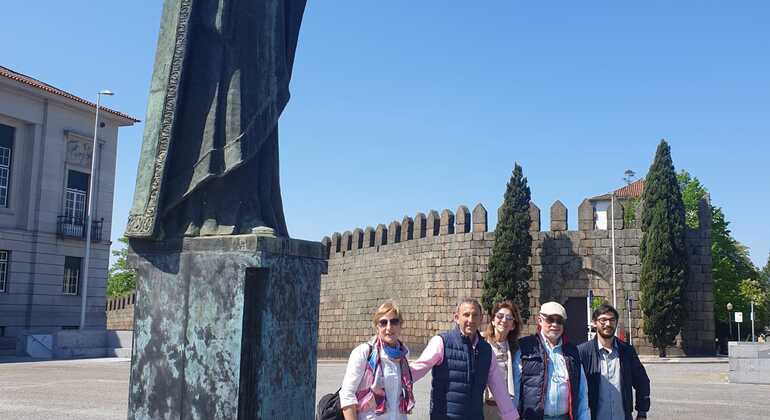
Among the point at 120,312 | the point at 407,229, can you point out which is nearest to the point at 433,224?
the point at 407,229

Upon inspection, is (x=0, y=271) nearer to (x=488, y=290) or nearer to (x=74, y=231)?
(x=74, y=231)

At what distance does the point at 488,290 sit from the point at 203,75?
2142 cm

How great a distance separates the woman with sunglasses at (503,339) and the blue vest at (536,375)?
0.08 m

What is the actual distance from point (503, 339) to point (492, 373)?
0.36m

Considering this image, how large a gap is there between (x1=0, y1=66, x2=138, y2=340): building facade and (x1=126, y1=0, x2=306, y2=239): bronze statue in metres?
24.6

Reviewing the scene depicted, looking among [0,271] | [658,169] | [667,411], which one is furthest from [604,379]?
[0,271]

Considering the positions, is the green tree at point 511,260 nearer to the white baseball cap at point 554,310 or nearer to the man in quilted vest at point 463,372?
the white baseball cap at point 554,310

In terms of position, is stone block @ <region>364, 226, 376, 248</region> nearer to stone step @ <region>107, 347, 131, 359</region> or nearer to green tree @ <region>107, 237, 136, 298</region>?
stone step @ <region>107, 347, 131, 359</region>

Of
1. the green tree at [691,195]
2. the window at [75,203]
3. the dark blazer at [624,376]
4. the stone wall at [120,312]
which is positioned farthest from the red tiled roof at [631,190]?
the dark blazer at [624,376]

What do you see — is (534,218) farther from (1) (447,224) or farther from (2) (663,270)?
(2) (663,270)

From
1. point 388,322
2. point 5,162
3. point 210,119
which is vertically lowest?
point 388,322

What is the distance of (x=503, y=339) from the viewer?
4.38m

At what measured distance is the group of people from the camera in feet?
12.0

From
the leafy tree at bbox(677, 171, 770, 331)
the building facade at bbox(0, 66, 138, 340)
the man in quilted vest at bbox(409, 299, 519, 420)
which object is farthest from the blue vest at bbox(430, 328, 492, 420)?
the leafy tree at bbox(677, 171, 770, 331)
